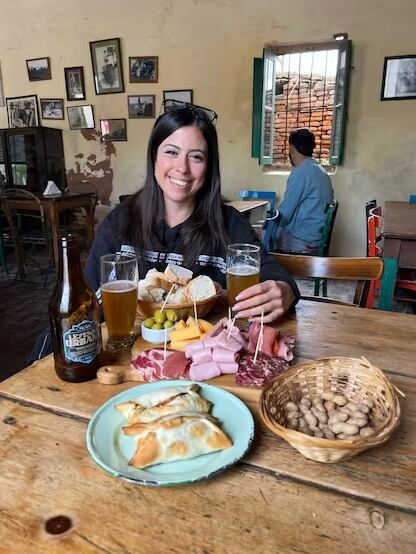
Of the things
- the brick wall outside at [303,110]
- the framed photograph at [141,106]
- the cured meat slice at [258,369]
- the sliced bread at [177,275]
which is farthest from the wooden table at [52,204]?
the cured meat slice at [258,369]

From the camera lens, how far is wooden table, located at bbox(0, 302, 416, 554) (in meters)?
0.52

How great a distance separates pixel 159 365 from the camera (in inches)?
35.3

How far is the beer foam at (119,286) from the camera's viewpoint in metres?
1.03

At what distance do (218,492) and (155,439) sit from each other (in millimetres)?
117

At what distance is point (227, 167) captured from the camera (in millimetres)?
5074

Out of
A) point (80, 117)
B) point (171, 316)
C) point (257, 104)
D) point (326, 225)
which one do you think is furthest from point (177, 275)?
point (80, 117)

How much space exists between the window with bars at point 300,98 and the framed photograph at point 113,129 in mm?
1765

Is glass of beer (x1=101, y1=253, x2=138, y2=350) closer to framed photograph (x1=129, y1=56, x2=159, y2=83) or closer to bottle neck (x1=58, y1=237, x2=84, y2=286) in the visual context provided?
bottle neck (x1=58, y1=237, x2=84, y2=286)

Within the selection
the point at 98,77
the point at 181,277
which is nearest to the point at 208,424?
the point at 181,277

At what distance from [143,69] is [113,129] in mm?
824

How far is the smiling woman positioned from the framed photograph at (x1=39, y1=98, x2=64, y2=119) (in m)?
4.79

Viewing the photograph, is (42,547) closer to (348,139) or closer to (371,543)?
(371,543)

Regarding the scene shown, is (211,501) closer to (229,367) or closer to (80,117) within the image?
(229,367)

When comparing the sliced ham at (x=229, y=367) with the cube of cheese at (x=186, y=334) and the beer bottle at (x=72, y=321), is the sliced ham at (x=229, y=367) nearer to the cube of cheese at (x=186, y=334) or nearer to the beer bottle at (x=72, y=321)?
the cube of cheese at (x=186, y=334)
